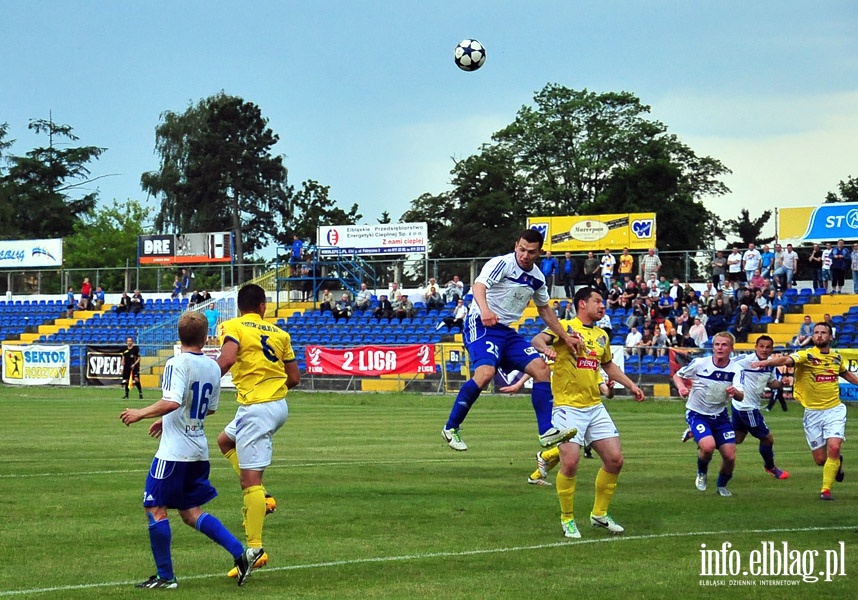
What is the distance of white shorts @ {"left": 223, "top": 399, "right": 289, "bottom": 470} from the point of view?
9180 millimetres

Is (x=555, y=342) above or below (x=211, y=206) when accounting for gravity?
below

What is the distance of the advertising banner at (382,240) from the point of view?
51.7 metres

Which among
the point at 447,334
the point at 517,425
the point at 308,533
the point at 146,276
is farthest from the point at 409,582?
the point at 146,276

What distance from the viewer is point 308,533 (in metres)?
10.8

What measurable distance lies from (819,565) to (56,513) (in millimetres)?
7322

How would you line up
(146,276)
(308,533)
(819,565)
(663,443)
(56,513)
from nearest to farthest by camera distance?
(819,565), (308,533), (56,513), (663,443), (146,276)

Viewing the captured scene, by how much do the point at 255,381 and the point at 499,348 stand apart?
377 cm

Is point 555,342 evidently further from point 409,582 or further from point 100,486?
point 100,486

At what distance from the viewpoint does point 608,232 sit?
46781mm

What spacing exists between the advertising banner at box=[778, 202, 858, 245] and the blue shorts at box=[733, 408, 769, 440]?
2835cm

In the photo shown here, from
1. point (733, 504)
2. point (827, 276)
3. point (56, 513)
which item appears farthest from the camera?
point (827, 276)

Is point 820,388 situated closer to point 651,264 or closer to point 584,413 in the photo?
point 584,413

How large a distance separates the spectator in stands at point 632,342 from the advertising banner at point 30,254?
37.4m

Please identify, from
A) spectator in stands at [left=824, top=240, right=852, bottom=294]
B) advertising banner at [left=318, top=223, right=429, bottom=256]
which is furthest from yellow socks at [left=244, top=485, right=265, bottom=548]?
advertising banner at [left=318, top=223, right=429, bottom=256]
